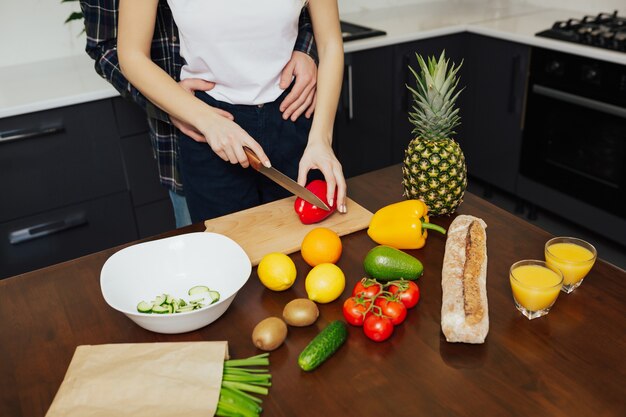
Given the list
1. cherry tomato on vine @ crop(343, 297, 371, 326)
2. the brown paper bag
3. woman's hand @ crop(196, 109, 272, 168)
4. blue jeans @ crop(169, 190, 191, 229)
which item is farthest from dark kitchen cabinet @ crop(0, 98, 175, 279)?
cherry tomato on vine @ crop(343, 297, 371, 326)

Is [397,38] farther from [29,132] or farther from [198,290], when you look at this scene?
[198,290]

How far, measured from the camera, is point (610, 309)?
1.04m

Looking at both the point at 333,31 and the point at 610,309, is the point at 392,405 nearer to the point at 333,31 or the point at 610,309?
the point at 610,309

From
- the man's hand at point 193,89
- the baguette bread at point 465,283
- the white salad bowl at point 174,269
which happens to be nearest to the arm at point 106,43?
the man's hand at point 193,89

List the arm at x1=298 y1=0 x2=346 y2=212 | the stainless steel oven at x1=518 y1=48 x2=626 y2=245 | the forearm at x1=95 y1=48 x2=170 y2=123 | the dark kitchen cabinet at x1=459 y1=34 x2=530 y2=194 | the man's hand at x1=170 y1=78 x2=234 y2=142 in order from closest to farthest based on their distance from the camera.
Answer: the arm at x1=298 y1=0 x2=346 y2=212, the man's hand at x1=170 y1=78 x2=234 y2=142, the forearm at x1=95 y1=48 x2=170 y2=123, the stainless steel oven at x1=518 y1=48 x2=626 y2=245, the dark kitchen cabinet at x1=459 y1=34 x2=530 y2=194

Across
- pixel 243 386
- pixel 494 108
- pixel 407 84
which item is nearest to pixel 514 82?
pixel 494 108

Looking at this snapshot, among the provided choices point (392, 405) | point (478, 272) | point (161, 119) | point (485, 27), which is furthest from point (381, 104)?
point (392, 405)

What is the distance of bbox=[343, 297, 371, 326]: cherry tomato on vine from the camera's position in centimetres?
101

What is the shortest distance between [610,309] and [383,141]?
204cm

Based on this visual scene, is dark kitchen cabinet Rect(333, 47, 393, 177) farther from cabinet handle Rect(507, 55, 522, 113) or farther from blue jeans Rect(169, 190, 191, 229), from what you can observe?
blue jeans Rect(169, 190, 191, 229)

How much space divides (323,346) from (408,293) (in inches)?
7.6

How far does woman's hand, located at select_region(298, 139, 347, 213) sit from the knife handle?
100 mm

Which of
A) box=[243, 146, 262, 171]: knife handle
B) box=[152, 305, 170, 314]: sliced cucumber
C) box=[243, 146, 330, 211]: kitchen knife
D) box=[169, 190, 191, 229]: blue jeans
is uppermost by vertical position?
box=[243, 146, 262, 171]: knife handle

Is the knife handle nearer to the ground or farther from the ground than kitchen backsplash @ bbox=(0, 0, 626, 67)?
nearer to the ground
